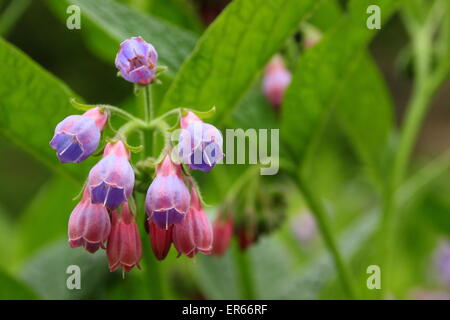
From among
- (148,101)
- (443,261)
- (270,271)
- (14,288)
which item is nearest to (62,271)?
(14,288)

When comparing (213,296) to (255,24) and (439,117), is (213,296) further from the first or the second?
(439,117)

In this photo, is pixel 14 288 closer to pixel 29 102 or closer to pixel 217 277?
pixel 29 102

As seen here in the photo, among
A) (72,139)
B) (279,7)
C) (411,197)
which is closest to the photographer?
(72,139)

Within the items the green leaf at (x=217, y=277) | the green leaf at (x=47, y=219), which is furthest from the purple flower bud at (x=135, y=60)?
the green leaf at (x=47, y=219)

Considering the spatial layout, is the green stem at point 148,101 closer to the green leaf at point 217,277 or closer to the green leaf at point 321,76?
the green leaf at point 321,76

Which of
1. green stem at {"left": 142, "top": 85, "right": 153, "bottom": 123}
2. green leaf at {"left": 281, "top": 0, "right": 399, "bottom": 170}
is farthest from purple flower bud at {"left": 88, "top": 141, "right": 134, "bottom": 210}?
green leaf at {"left": 281, "top": 0, "right": 399, "bottom": 170}

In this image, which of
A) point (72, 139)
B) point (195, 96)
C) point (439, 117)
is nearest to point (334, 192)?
point (195, 96)

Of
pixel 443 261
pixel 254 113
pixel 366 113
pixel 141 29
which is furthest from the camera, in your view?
pixel 443 261
